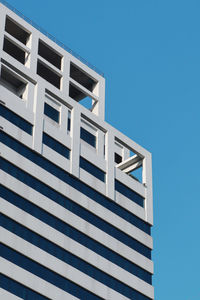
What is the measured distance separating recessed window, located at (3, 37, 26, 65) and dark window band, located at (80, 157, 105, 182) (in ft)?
56.1

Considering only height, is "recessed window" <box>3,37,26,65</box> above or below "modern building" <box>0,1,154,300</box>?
above

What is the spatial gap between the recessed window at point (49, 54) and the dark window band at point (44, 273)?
32534 mm

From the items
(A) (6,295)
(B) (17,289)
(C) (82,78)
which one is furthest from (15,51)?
(A) (6,295)

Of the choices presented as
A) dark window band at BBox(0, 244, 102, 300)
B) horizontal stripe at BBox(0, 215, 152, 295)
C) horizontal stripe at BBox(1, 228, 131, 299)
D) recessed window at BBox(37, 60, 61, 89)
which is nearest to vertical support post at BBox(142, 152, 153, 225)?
horizontal stripe at BBox(0, 215, 152, 295)

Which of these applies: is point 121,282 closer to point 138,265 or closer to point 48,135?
point 138,265

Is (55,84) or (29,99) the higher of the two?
(55,84)

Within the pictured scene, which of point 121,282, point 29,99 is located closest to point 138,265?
point 121,282

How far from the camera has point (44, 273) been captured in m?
87.9

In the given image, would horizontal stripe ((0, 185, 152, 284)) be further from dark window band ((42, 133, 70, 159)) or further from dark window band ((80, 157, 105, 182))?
dark window band ((80, 157, 105, 182))

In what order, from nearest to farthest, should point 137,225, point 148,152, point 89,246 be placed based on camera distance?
point 89,246
point 137,225
point 148,152

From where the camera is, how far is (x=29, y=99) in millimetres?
97625

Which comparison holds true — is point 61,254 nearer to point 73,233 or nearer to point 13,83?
point 73,233

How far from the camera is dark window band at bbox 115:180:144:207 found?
4119 inches

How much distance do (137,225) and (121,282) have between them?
9459 millimetres
